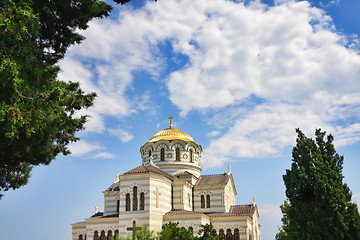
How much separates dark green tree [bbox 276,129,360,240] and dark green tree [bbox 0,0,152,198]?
44.1 feet

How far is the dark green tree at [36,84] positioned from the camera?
8611mm

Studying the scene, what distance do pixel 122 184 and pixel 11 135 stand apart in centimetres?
2174

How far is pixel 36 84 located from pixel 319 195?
1603 centimetres

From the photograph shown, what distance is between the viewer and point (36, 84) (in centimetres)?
970

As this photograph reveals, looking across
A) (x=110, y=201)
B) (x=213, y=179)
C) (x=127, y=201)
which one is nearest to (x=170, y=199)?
(x=127, y=201)

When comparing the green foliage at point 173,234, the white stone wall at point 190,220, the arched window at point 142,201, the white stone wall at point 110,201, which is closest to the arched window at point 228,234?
the white stone wall at point 190,220

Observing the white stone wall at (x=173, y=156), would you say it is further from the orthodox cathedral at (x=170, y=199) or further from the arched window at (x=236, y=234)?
the arched window at (x=236, y=234)

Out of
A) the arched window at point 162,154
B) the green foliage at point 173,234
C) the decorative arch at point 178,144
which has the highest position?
the decorative arch at point 178,144

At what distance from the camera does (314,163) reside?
62.8ft

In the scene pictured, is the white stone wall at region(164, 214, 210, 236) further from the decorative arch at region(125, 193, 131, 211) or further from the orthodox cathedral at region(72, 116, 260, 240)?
the decorative arch at region(125, 193, 131, 211)

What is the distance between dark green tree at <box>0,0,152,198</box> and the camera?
861 cm

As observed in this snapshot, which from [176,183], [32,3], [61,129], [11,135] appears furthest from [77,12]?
[176,183]

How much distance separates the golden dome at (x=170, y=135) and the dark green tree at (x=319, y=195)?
61.5ft

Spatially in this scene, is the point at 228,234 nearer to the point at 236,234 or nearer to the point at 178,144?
the point at 236,234
